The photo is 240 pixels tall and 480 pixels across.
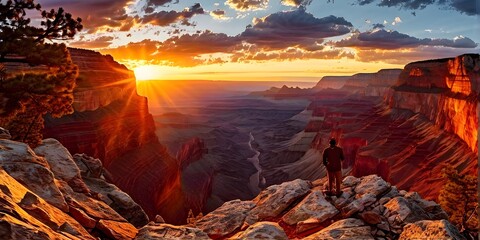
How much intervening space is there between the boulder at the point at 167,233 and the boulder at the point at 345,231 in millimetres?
4658

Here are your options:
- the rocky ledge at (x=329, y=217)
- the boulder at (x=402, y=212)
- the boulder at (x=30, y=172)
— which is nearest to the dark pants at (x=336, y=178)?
the rocky ledge at (x=329, y=217)

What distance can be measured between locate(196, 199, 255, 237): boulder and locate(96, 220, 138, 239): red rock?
13.6ft

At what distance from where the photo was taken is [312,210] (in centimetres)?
1753

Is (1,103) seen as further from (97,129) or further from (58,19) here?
(97,129)

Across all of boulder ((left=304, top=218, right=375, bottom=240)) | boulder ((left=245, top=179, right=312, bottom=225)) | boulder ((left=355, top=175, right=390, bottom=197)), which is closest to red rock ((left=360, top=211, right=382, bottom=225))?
boulder ((left=304, top=218, right=375, bottom=240))

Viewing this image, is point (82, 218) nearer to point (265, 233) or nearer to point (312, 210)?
point (265, 233)

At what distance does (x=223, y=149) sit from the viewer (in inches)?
5856

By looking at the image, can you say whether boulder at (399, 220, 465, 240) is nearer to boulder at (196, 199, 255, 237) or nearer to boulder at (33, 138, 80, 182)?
boulder at (196, 199, 255, 237)

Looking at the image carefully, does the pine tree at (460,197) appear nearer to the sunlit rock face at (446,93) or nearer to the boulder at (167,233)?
the boulder at (167,233)

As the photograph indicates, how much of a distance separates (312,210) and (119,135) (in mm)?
50736

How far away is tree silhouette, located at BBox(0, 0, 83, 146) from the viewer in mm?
16578

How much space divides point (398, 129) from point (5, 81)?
81.5m

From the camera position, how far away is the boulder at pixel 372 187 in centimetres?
1856

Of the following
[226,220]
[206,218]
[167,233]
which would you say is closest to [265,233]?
[167,233]
